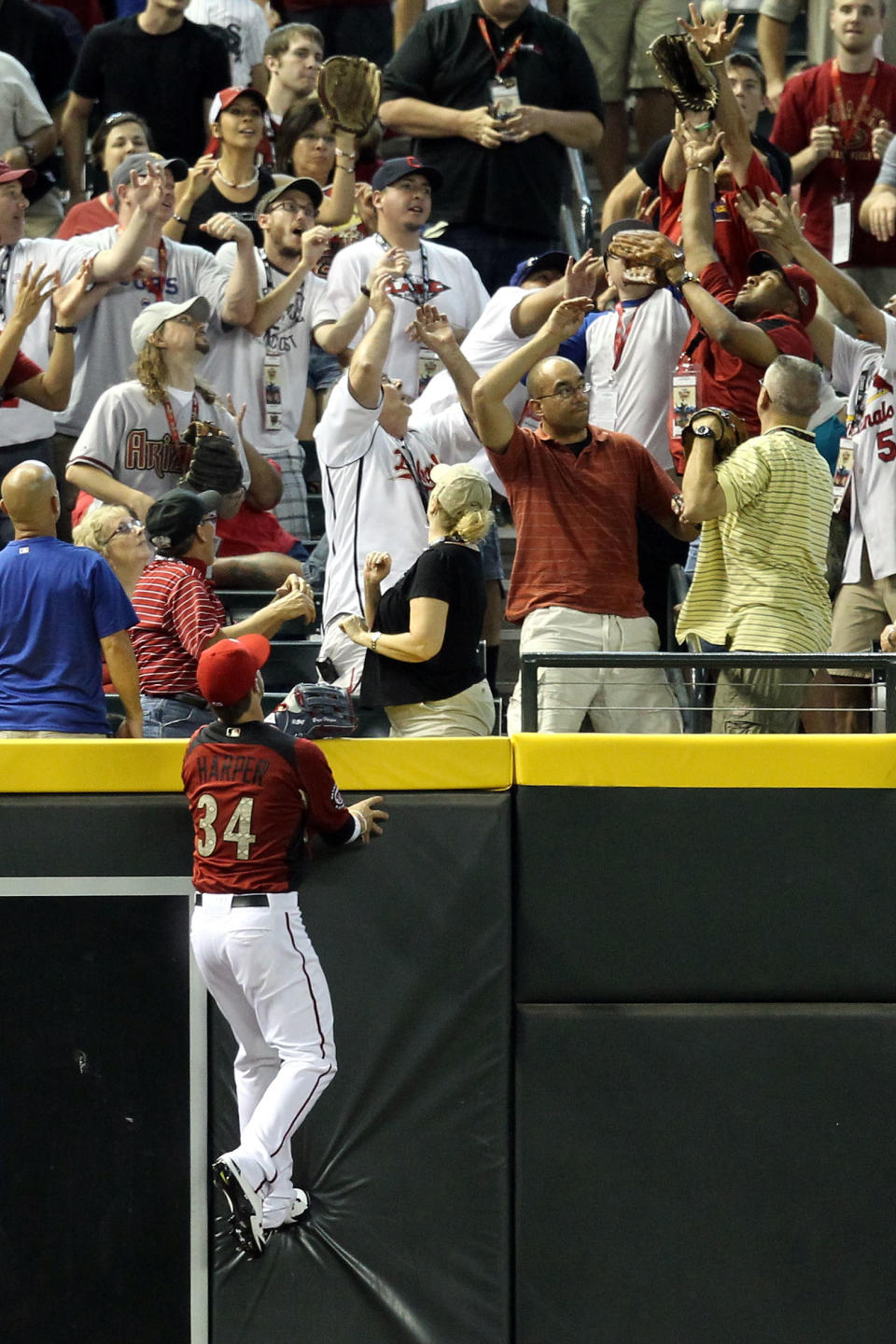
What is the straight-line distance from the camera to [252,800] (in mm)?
5656

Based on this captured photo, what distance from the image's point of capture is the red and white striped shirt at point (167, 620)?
21.0 ft

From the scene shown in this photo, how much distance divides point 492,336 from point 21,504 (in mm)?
2672

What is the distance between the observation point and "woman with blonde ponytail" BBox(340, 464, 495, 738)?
6.30 m

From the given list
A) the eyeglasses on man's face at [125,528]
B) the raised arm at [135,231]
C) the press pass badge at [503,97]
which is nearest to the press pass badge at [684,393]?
the eyeglasses on man's face at [125,528]

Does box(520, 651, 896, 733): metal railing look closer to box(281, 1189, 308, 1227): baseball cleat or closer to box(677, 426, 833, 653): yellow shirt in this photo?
box(677, 426, 833, 653): yellow shirt

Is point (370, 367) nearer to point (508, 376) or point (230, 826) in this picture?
point (508, 376)

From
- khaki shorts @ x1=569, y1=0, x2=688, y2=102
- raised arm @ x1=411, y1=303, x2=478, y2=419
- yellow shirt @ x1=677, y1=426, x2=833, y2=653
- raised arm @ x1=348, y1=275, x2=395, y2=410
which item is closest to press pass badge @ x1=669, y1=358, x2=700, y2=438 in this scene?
yellow shirt @ x1=677, y1=426, x2=833, y2=653

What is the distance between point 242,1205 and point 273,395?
4.33m

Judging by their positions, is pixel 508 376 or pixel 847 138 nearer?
pixel 508 376

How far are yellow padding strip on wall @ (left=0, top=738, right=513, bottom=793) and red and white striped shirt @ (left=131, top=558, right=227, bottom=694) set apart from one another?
499 millimetres

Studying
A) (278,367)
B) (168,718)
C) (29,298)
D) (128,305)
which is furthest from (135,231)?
(168,718)

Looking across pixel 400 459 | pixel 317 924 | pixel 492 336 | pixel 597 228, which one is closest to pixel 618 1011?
pixel 317 924

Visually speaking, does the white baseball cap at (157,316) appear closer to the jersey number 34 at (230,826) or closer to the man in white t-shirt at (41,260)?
the man in white t-shirt at (41,260)

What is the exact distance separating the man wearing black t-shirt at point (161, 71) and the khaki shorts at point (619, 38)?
2160mm
